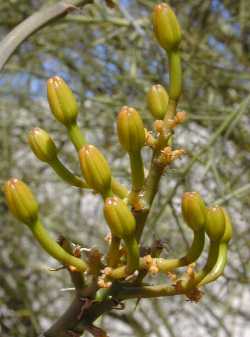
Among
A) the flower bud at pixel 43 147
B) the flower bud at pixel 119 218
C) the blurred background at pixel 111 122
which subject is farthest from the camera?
the blurred background at pixel 111 122

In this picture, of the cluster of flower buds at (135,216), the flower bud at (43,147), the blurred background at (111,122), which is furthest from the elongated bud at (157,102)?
the blurred background at (111,122)

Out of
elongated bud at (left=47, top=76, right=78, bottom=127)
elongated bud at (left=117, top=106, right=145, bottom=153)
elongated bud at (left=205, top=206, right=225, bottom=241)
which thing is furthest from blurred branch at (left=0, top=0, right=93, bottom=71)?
elongated bud at (left=205, top=206, right=225, bottom=241)

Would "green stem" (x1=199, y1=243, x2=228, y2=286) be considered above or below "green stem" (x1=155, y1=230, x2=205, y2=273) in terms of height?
below

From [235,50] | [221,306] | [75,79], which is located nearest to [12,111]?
[75,79]

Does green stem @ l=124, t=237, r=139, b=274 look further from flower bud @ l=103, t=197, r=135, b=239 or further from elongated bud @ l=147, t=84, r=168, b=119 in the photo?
elongated bud @ l=147, t=84, r=168, b=119

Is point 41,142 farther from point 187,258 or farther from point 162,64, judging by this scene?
point 162,64

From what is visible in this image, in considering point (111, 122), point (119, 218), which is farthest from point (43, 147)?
point (111, 122)

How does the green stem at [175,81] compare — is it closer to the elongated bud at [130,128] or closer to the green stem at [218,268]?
the elongated bud at [130,128]
